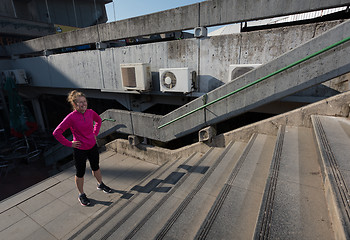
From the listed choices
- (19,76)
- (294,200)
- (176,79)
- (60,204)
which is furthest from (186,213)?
(19,76)

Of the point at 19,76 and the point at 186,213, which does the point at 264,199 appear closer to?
the point at 186,213

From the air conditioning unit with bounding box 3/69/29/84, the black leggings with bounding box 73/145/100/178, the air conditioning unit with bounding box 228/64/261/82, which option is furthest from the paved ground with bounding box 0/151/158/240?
the air conditioning unit with bounding box 3/69/29/84

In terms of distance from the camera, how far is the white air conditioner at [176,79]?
5180 millimetres

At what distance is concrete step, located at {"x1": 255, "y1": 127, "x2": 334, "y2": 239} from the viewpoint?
4.66ft

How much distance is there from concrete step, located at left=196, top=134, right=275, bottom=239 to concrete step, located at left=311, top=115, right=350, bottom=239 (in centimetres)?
63

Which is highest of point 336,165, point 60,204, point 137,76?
point 137,76

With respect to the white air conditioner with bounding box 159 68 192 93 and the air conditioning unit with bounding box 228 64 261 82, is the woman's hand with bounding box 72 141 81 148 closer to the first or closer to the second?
the white air conditioner with bounding box 159 68 192 93

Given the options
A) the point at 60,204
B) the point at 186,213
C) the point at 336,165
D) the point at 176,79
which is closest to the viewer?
the point at 336,165

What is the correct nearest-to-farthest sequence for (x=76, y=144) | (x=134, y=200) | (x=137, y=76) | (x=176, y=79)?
(x=76, y=144) < (x=134, y=200) < (x=176, y=79) < (x=137, y=76)

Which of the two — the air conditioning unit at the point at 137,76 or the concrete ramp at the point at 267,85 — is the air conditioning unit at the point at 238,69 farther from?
the air conditioning unit at the point at 137,76

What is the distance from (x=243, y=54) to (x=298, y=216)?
4.14m

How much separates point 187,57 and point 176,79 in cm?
84

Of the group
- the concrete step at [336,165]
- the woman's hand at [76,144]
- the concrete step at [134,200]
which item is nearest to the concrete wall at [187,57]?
the concrete step at [336,165]

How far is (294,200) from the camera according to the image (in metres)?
1.73
